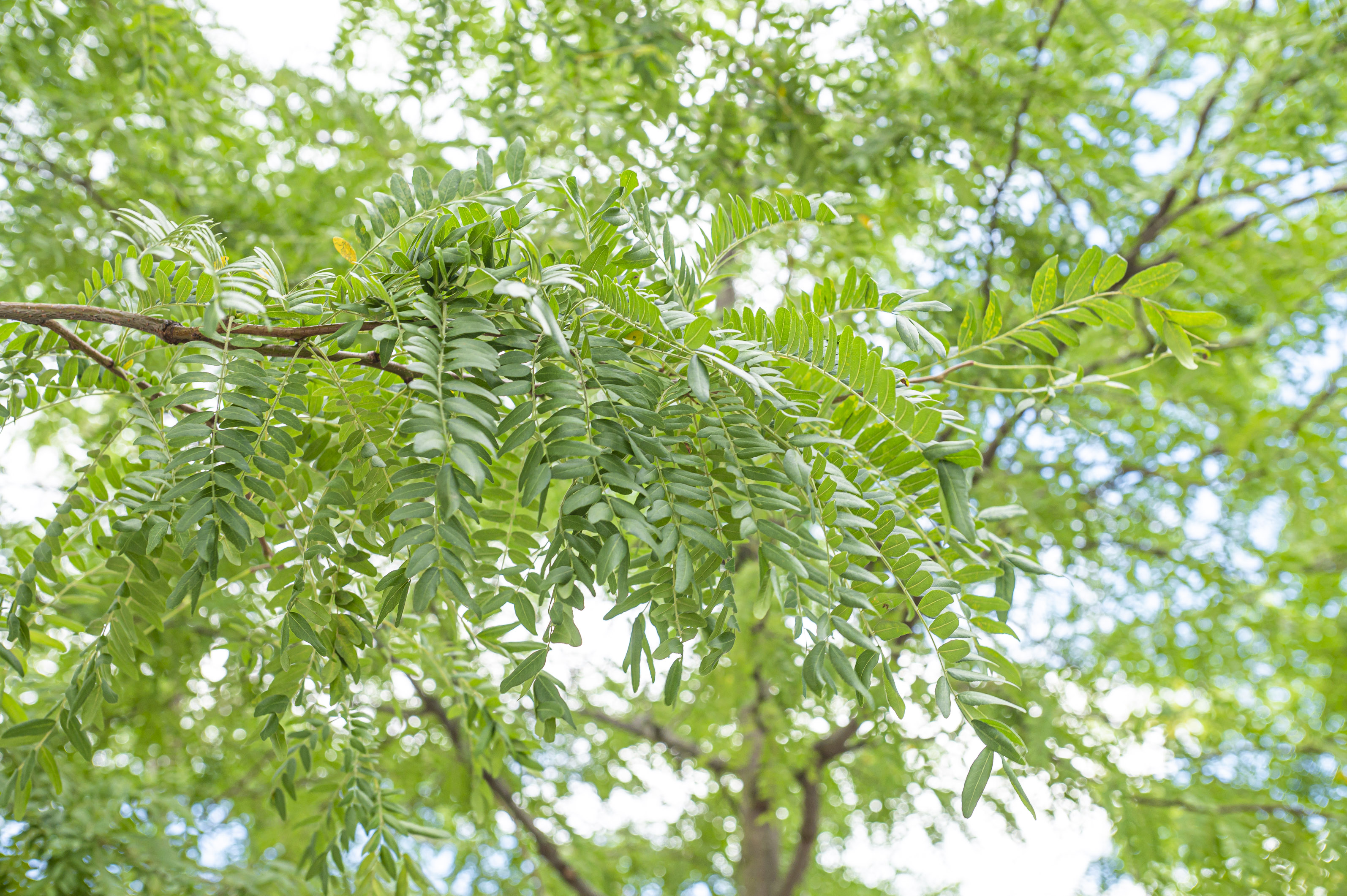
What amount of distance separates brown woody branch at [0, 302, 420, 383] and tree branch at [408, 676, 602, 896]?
1.70 m

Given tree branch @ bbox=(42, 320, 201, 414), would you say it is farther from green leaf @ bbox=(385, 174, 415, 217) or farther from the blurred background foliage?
the blurred background foliage

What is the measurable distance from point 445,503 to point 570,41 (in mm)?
2267

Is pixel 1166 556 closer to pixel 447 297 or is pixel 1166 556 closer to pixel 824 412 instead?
pixel 824 412

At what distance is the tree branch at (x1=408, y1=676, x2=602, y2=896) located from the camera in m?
2.57

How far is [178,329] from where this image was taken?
832 mm

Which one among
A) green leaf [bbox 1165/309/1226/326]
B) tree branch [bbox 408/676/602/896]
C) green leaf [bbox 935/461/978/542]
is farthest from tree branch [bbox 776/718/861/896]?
green leaf [bbox 935/461/978/542]

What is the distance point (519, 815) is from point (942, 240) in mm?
2172

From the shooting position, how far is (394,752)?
2.60 meters

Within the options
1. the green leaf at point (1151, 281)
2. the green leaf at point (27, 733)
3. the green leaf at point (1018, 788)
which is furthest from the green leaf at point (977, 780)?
the green leaf at point (27, 733)

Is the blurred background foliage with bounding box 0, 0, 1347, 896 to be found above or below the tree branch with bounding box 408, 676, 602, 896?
above

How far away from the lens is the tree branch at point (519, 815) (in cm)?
257

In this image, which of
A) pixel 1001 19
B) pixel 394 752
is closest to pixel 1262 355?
pixel 1001 19

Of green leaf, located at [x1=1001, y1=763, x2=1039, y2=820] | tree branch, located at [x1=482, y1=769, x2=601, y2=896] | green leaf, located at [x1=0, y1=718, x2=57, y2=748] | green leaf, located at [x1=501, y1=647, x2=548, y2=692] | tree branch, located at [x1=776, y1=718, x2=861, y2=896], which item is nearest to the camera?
green leaf, located at [x1=1001, y1=763, x2=1039, y2=820]

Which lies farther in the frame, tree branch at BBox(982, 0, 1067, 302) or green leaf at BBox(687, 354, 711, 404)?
tree branch at BBox(982, 0, 1067, 302)
